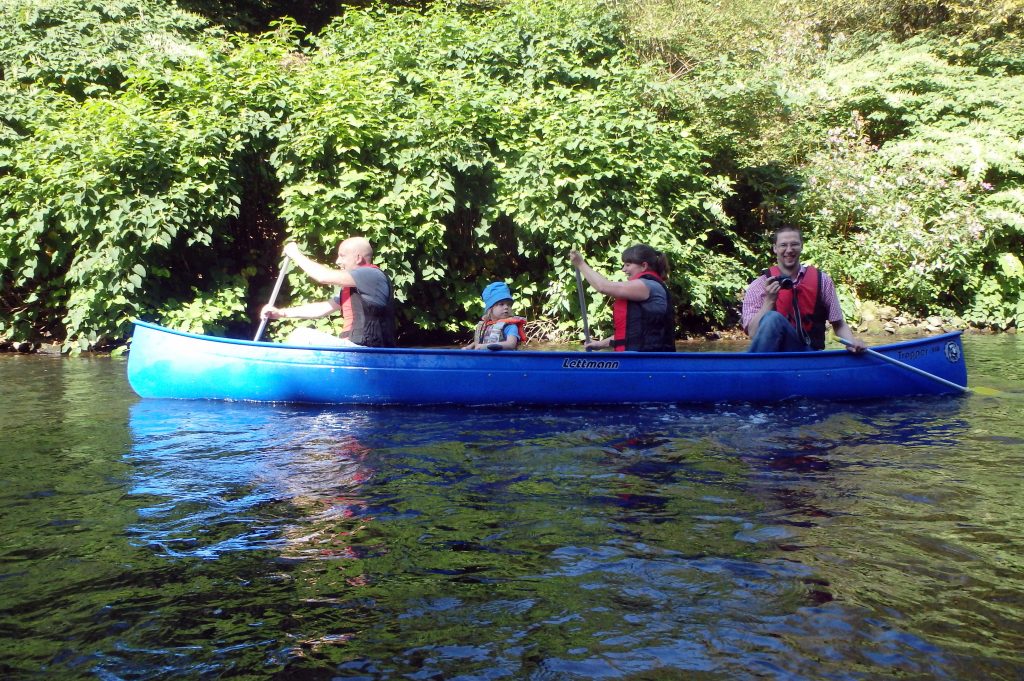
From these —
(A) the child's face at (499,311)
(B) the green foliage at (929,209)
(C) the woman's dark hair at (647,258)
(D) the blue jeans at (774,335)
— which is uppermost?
(B) the green foliage at (929,209)

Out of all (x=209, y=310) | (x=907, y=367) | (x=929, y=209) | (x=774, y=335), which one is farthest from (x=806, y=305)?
(x=929, y=209)

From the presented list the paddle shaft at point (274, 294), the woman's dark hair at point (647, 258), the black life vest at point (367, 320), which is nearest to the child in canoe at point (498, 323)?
the black life vest at point (367, 320)

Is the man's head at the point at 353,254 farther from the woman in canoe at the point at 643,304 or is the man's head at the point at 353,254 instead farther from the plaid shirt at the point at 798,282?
the plaid shirt at the point at 798,282

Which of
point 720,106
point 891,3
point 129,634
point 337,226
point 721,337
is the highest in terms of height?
point 891,3

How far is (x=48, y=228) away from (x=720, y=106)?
891cm

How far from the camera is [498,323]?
7.84 meters

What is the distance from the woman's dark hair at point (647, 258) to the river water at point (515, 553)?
67.8 inches

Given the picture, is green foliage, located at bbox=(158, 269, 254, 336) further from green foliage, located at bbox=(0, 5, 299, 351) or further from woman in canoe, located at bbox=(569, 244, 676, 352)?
woman in canoe, located at bbox=(569, 244, 676, 352)

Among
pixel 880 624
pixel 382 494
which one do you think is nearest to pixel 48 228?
pixel 382 494

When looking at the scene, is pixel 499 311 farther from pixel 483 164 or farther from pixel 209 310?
pixel 209 310

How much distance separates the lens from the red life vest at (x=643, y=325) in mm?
7438

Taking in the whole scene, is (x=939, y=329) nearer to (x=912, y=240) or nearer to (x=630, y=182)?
(x=912, y=240)

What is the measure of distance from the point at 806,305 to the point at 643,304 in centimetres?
131

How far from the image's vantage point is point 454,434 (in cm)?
615
